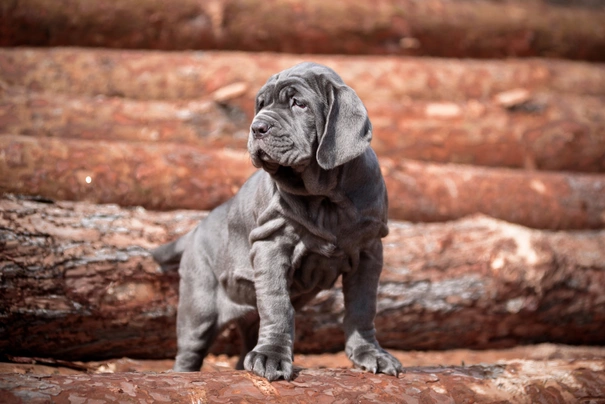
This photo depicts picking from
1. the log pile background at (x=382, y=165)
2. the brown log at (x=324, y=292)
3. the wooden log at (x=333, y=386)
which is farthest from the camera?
the brown log at (x=324, y=292)

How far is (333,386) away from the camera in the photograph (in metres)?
3.05

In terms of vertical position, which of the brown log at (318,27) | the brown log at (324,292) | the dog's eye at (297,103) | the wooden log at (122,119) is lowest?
the brown log at (324,292)

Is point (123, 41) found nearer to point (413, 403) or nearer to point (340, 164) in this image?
point (340, 164)

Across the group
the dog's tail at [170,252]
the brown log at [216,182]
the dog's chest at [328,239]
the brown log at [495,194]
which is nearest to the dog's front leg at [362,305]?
the dog's chest at [328,239]

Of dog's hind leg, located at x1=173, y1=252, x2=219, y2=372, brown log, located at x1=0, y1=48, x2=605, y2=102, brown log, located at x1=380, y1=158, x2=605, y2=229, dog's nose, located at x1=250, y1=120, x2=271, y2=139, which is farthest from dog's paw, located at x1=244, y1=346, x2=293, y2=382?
brown log, located at x1=0, y1=48, x2=605, y2=102

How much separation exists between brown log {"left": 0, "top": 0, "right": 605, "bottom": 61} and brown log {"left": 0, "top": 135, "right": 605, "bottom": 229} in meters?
1.87

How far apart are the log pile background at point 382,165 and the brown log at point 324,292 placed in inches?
0.6

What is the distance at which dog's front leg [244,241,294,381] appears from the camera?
3.19 metres

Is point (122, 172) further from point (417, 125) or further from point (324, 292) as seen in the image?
point (417, 125)

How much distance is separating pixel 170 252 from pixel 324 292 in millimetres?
1235

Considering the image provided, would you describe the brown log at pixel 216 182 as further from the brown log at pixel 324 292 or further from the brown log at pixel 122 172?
the brown log at pixel 324 292

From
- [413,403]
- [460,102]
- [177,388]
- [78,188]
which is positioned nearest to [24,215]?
[78,188]

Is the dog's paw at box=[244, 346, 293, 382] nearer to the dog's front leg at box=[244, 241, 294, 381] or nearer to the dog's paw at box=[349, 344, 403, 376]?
the dog's front leg at box=[244, 241, 294, 381]

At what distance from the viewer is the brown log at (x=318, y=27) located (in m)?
6.30
